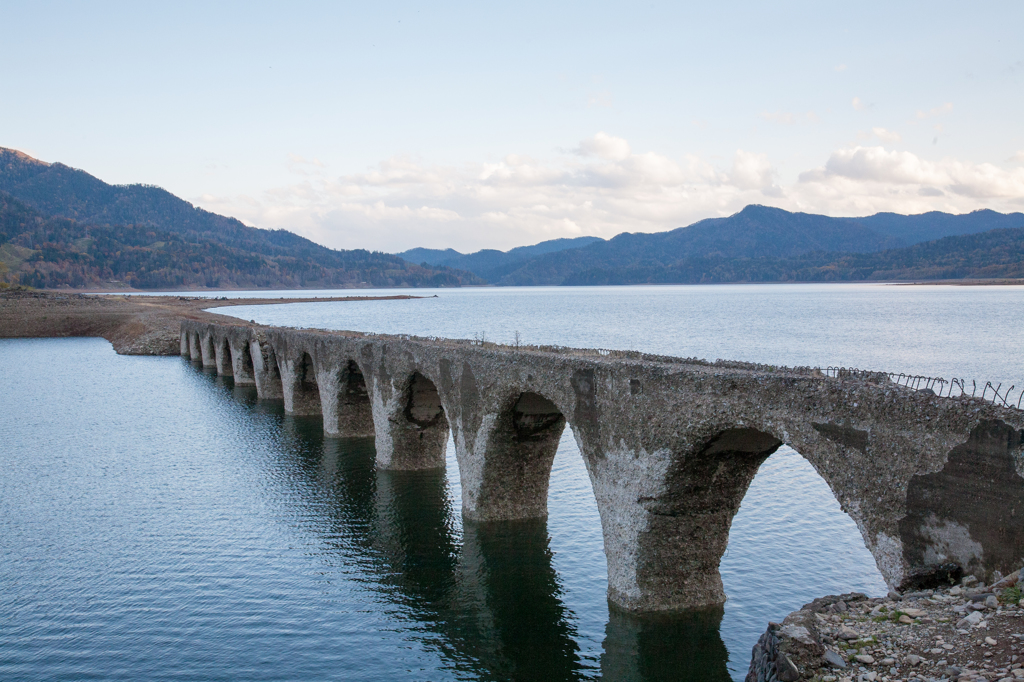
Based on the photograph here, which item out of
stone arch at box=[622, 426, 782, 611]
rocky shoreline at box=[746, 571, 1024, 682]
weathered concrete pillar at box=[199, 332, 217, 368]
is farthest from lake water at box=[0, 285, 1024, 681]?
weathered concrete pillar at box=[199, 332, 217, 368]

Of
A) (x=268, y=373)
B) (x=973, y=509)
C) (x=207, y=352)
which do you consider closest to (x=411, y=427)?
(x=973, y=509)

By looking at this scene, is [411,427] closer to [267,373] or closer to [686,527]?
[686,527]

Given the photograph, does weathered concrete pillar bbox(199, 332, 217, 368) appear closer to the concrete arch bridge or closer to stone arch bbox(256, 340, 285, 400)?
stone arch bbox(256, 340, 285, 400)

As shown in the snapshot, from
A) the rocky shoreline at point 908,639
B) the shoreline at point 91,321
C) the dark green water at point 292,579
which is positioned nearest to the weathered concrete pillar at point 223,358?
the shoreline at point 91,321

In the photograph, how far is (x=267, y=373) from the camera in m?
58.0

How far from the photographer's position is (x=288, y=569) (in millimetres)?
24562

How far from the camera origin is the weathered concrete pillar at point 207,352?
79.8 m

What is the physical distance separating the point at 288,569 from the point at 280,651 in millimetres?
5645

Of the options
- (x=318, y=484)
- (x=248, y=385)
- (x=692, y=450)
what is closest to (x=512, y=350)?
(x=692, y=450)

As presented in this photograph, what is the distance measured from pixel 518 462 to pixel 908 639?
17.2m

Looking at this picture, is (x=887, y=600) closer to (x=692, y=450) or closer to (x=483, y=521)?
(x=692, y=450)

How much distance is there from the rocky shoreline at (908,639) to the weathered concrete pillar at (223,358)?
2715 inches

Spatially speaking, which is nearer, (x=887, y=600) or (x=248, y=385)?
(x=887, y=600)

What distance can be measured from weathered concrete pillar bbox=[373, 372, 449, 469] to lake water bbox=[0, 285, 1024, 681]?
4.10ft
